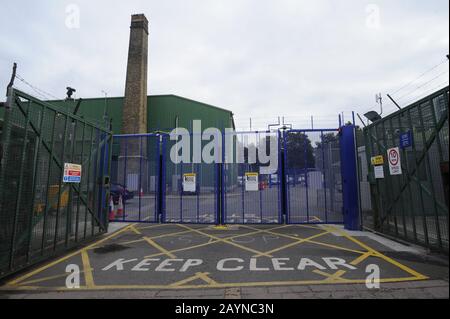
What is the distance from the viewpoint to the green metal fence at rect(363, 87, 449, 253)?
4.93m

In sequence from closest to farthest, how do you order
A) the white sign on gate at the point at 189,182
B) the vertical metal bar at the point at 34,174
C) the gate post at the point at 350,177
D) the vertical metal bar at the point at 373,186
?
the vertical metal bar at the point at 34,174 → the vertical metal bar at the point at 373,186 → the gate post at the point at 350,177 → the white sign on gate at the point at 189,182

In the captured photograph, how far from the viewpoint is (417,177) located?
5555 millimetres

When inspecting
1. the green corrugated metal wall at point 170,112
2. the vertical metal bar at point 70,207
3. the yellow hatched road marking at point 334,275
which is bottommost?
the yellow hatched road marking at point 334,275

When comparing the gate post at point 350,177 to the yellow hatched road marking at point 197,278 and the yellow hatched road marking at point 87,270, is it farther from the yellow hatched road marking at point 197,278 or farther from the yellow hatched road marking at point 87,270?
the yellow hatched road marking at point 87,270

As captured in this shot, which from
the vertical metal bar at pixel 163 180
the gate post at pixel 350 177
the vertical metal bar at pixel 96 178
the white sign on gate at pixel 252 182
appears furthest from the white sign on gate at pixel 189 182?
the gate post at pixel 350 177

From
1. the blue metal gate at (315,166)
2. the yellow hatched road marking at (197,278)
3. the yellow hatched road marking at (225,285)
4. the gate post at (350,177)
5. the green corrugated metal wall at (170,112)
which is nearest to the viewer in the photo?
the yellow hatched road marking at (225,285)

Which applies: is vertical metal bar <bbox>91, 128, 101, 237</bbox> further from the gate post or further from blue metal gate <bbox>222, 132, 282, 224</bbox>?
the gate post

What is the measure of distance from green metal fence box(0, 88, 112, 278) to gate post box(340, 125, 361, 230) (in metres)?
7.35

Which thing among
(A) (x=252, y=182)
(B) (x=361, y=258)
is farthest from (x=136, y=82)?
(B) (x=361, y=258)

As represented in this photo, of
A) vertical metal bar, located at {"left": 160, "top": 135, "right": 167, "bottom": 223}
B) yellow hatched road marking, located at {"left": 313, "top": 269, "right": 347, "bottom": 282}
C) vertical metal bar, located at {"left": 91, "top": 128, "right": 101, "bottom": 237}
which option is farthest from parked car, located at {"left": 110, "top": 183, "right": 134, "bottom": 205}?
yellow hatched road marking, located at {"left": 313, "top": 269, "right": 347, "bottom": 282}

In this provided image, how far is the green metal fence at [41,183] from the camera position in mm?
4215

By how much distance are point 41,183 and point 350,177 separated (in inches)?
312

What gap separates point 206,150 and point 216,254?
A: 5.47 meters

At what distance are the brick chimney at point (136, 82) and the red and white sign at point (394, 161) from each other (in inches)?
798
